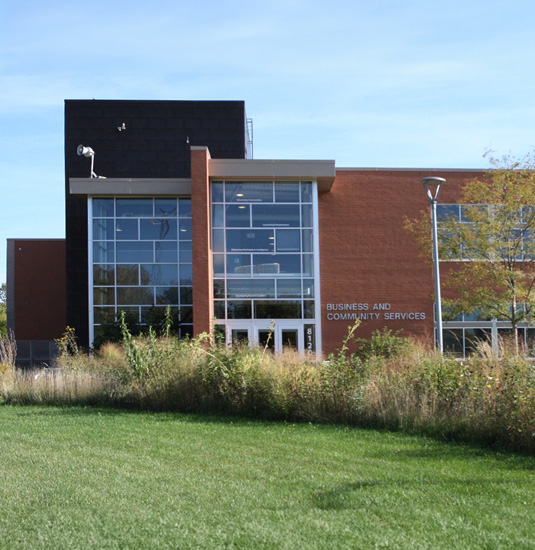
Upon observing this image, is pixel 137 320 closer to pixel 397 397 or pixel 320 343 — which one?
pixel 320 343

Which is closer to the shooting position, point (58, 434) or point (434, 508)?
point (434, 508)

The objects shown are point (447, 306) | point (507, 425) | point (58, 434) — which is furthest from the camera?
point (447, 306)

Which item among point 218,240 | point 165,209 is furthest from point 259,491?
point 165,209

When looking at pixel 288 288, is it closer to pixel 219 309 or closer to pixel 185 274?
pixel 219 309

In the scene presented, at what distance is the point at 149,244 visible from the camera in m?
27.1

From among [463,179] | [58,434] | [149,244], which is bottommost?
[58,434]

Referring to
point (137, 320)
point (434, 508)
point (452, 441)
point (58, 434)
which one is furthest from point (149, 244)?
point (434, 508)

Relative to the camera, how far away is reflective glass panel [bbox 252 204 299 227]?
2636 centimetres

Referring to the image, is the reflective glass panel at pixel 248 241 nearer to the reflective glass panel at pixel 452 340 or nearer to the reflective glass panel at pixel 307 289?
the reflective glass panel at pixel 307 289

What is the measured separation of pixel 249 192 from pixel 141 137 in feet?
30.6

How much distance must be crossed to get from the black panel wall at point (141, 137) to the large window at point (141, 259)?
5.58 metres

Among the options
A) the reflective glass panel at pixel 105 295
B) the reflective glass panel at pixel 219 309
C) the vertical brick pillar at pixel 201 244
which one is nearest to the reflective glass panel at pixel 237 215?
the vertical brick pillar at pixel 201 244

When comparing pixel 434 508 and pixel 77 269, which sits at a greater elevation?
pixel 77 269

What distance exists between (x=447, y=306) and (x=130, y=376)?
36.2 ft
